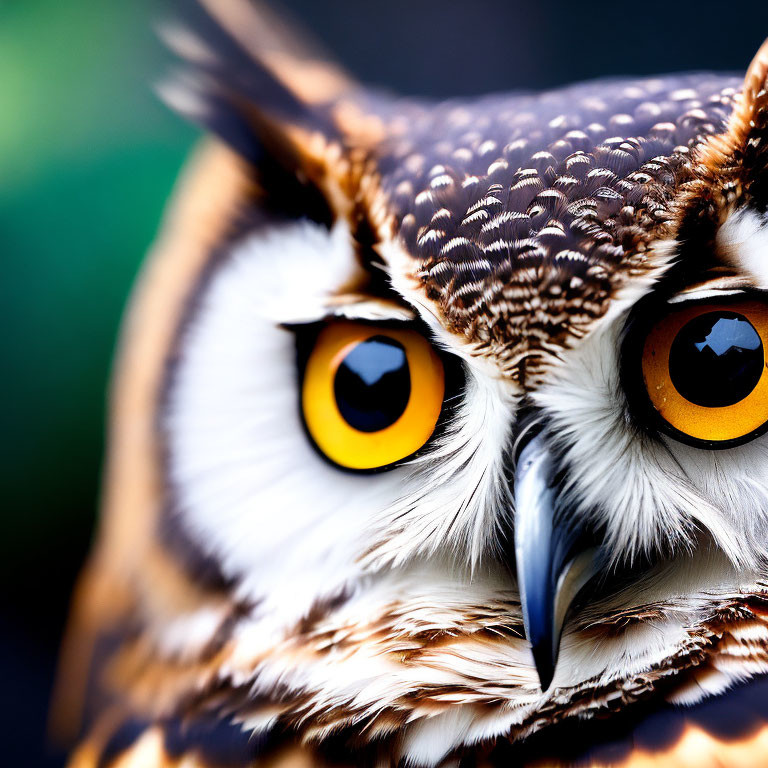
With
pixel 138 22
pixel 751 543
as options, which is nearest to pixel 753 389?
pixel 751 543

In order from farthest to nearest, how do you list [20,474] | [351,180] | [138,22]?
[138,22] < [20,474] < [351,180]

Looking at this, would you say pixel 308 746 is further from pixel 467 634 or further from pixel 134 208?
pixel 134 208

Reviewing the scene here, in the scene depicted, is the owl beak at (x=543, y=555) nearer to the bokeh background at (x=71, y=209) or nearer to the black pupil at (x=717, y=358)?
the black pupil at (x=717, y=358)

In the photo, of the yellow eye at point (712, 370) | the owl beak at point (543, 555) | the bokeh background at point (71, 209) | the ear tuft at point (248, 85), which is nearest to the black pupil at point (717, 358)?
the yellow eye at point (712, 370)

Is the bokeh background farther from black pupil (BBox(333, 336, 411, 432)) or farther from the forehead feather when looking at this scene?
the forehead feather

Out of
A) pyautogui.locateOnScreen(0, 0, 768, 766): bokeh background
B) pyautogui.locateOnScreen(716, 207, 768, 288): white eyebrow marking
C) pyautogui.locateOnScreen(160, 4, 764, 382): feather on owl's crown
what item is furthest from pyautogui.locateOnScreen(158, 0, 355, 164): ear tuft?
pyautogui.locateOnScreen(0, 0, 768, 766): bokeh background

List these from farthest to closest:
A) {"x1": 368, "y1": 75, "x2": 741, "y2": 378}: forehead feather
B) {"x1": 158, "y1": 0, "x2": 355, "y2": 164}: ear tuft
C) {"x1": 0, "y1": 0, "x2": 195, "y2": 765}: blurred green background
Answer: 1. {"x1": 0, "y1": 0, "x2": 195, "y2": 765}: blurred green background
2. {"x1": 158, "y1": 0, "x2": 355, "y2": 164}: ear tuft
3. {"x1": 368, "y1": 75, "x2": 741, "y2": 378}: forehead feather

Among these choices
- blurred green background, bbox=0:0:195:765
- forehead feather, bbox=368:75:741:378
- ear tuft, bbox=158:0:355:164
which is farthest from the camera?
blurred green background, bbox=0:0:195:765

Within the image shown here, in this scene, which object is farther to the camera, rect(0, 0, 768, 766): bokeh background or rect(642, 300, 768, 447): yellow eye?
rect(0, 0, 768, 766): bokeh background
